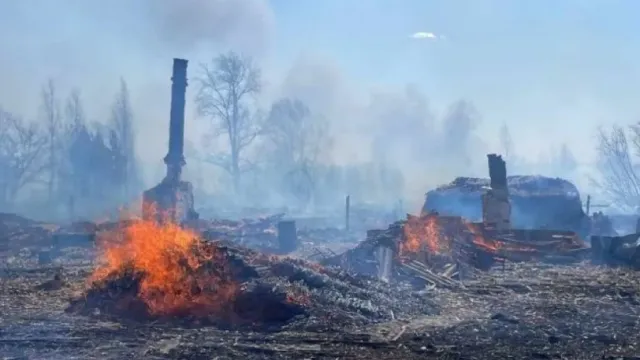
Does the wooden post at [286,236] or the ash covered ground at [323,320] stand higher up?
the wooden post at [286,236]

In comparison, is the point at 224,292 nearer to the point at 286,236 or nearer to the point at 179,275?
the point at 179,275

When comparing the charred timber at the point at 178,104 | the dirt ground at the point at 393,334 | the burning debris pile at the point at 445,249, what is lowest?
the dirt ground at the point at 393,334

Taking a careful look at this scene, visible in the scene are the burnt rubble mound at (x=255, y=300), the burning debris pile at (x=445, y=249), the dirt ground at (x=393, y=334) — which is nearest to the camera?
the dirt ground at (x=393, y=334)

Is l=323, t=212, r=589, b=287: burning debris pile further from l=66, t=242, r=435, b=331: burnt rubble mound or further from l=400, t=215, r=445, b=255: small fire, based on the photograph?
l=66, t=242, r=435, b=331: burnt rubble mound

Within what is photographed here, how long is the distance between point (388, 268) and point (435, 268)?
5.11 ft

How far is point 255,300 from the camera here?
465 inches

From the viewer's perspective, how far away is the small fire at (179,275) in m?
11.8

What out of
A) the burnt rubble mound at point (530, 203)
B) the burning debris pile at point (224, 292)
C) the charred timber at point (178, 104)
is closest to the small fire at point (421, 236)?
the burning debris pile at point (224, 292)

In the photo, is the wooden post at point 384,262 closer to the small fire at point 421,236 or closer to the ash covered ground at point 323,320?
the small fire at point 421,236

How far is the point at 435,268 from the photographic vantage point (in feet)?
59.8

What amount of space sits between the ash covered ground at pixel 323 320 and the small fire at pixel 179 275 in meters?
0.16

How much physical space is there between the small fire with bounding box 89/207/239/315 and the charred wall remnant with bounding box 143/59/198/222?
1439 centimetres

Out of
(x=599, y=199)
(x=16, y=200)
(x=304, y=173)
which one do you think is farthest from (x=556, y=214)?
(x=599, y=199)

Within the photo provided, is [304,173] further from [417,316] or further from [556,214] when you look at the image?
[417,316]
